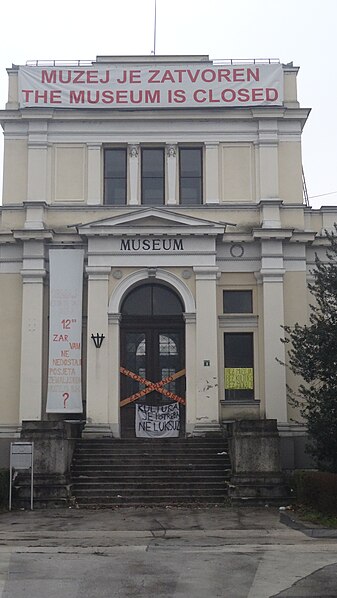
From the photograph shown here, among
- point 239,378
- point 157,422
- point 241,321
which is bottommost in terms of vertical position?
point 157,422

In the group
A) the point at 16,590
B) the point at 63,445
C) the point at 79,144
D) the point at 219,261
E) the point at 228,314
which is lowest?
the point at 16,590

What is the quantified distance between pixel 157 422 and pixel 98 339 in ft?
10.2

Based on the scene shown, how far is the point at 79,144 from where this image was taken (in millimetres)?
27188

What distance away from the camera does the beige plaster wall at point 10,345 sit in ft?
84.3

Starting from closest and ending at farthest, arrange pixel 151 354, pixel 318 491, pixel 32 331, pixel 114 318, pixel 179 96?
pixel 318 491, pixel 114 318, pixel 32 331, pixel 151 354, pixel 179 96

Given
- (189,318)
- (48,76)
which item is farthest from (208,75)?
(189,318)

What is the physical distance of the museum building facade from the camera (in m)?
25.4

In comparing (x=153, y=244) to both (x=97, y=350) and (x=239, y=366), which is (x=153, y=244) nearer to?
(x=97, y=350)

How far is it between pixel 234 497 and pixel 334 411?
329 centimetres

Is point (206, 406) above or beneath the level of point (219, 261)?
beneath

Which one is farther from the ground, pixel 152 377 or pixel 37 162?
pixel 37 162

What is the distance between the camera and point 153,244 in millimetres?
25922

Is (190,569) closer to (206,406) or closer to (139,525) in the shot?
(139,525)

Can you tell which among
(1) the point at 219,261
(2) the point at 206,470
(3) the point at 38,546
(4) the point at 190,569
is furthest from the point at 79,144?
(4) the point at 190,569
